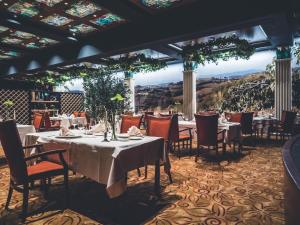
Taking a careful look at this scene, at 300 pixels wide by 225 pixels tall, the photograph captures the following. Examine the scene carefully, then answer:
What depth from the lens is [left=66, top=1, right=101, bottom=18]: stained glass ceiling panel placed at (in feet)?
16.8

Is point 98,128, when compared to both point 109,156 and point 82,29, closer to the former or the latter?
point 109,156

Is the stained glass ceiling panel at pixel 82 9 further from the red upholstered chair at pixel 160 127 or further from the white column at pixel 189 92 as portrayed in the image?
the white column at pixel 189 92

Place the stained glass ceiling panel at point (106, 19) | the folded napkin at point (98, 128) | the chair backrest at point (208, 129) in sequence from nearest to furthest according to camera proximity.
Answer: the folded napkin at point (98, 128)
the chair backrest at point (208, 129)
the stained glass ceiling panel at point (106, 19)

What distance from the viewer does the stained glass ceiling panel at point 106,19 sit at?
581 cm

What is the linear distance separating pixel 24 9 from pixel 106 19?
1.78 meters

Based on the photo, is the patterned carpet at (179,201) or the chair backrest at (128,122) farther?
the chair backrest at (128,122)

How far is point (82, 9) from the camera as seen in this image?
540 centimetres

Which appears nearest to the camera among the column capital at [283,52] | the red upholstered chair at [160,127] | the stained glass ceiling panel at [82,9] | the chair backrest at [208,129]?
the red upholstered chair at [160,127]

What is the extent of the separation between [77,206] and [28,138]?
1.26 metres

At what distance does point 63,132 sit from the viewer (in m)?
3.12

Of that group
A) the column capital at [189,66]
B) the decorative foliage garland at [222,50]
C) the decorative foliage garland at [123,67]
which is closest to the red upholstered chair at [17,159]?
the decorative foliage garland at [123,67]

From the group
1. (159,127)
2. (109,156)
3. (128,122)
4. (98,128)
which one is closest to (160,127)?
(159,127)

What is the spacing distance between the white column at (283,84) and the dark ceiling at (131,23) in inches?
26.4

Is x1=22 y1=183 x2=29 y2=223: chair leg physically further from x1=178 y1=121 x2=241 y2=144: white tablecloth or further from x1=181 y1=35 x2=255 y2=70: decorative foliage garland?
x1=181 y1=35 x2=255 y2=70: decorative foliage garland
